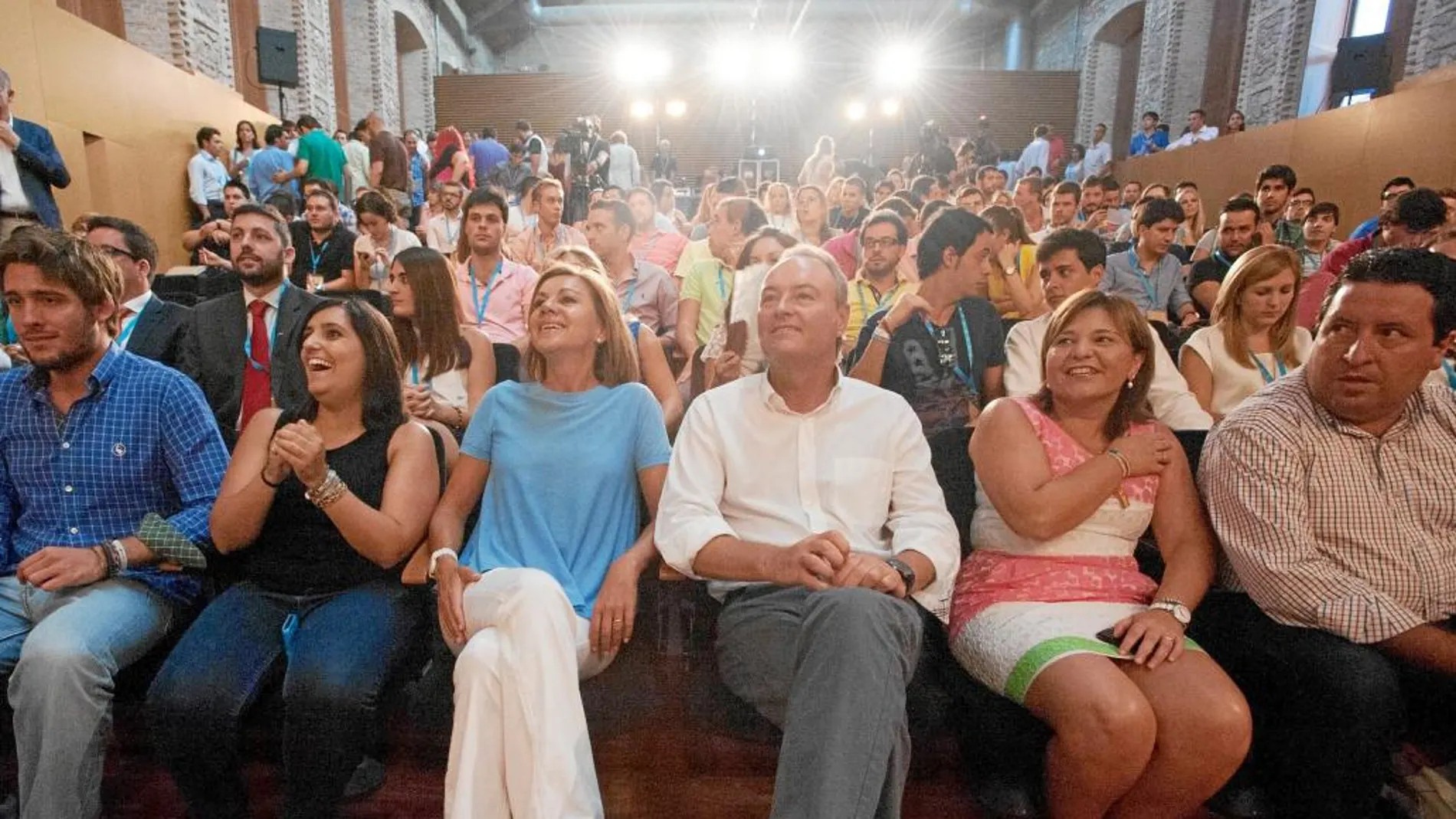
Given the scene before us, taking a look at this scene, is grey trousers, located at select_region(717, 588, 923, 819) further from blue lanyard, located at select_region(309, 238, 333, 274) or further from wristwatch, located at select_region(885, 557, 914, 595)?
blue lanyard, located at select_region(309, 238, 333, 274)

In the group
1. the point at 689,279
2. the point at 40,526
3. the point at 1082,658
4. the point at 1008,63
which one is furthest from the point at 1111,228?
the point at 1008,63

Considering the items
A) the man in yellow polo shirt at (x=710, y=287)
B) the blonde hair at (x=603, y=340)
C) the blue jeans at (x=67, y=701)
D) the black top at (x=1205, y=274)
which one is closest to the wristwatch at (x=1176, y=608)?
the blonde hair at (x=603, y=340)

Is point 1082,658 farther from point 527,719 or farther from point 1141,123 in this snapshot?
point 1141,123

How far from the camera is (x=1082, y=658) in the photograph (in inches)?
57.3

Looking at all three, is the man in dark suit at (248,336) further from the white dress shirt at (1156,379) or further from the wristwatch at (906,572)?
the white dress shirt at (1156,379)

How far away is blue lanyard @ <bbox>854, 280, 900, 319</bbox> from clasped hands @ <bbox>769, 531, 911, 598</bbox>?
2039 mm

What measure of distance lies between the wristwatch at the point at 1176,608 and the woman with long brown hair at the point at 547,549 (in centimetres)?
108

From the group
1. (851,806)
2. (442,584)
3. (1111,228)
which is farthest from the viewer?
(1111,228)

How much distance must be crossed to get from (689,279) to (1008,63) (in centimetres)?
1928

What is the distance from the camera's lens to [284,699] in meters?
1.53

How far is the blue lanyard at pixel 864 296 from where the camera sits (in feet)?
11.2

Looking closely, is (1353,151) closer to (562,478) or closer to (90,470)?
(562,478)

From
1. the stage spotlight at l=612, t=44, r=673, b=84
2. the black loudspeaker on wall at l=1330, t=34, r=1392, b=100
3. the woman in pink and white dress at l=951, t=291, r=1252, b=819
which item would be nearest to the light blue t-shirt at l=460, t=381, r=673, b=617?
the woman in pink and white dress at l=951, t=291, r=1252, b=819

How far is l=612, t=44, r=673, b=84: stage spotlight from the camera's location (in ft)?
55.2
